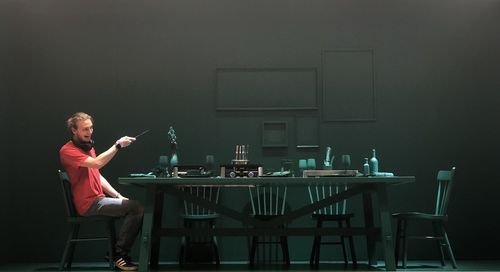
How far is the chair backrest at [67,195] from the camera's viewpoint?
4762 mm

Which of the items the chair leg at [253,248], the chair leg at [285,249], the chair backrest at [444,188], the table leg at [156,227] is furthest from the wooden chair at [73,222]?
the chair backrest at [444,188]

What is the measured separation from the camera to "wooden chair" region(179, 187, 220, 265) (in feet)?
17.2

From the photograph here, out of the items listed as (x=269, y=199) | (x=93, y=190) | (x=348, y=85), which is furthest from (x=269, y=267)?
(x=348, y=85)

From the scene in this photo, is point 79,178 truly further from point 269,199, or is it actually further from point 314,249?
point 314,249

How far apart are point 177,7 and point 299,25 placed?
1.27 metres

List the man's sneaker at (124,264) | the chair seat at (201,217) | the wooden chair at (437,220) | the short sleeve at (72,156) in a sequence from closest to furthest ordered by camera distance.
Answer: the man's sneaker at (124,264)
the short sleeve at (72,156)
the wooden chair at (437,220)
the chair seat at (201,217)

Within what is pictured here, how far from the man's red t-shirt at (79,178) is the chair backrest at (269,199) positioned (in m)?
1.64

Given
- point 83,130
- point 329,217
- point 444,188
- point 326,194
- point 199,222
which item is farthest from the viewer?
point 326,194

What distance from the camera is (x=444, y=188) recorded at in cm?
551

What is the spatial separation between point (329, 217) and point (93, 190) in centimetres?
202

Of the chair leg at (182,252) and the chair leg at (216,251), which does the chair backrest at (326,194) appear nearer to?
the chair leg at (216,251)

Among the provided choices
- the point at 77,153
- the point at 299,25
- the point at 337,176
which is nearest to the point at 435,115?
the point at 299,25

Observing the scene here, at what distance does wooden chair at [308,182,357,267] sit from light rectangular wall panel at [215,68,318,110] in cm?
84

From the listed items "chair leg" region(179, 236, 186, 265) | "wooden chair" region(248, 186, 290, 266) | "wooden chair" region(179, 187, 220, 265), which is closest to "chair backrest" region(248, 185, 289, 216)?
"wooden chair" region(248, 186, 290, 266)
